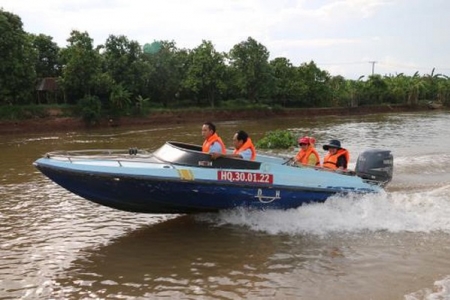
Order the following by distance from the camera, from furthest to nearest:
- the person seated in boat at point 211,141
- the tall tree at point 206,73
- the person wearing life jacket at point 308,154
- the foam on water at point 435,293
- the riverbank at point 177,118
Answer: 1. the tall tree at point 206,73
2. the riverbank at point 177,118
3. the person wearing life jacket at point 308,154
4. the person seated in boat at point 211,141
5. the foam on water at point 435,293

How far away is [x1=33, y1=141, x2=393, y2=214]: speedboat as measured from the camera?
7438 mm

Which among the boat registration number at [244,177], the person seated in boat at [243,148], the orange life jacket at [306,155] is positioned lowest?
the boat registration number at [244,177]

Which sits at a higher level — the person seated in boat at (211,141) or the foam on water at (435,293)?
the person seated in boat at (211,141)

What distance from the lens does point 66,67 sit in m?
38.2

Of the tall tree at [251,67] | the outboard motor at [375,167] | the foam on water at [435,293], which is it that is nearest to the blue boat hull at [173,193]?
the outboard motor at [375,167]

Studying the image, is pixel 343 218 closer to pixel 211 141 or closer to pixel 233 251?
pixel 233 251

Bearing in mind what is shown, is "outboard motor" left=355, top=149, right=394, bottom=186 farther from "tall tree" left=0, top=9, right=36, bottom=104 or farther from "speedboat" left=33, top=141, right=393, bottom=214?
"tall tree" left=0, top=9, right=36, bottom=104

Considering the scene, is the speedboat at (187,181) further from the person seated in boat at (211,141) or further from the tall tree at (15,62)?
the tall tree at (15,62)

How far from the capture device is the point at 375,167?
30.3 feet

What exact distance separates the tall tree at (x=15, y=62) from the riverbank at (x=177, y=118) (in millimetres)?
3153

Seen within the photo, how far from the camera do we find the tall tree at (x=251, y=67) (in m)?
52.1

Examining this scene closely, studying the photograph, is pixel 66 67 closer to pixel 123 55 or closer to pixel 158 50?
pixel 123 55

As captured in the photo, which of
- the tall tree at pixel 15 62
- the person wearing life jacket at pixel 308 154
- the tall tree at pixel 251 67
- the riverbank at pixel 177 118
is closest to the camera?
the person wearing life jacket at pixel 308 154

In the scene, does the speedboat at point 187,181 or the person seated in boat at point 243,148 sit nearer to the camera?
the speedboat at point 187,181
